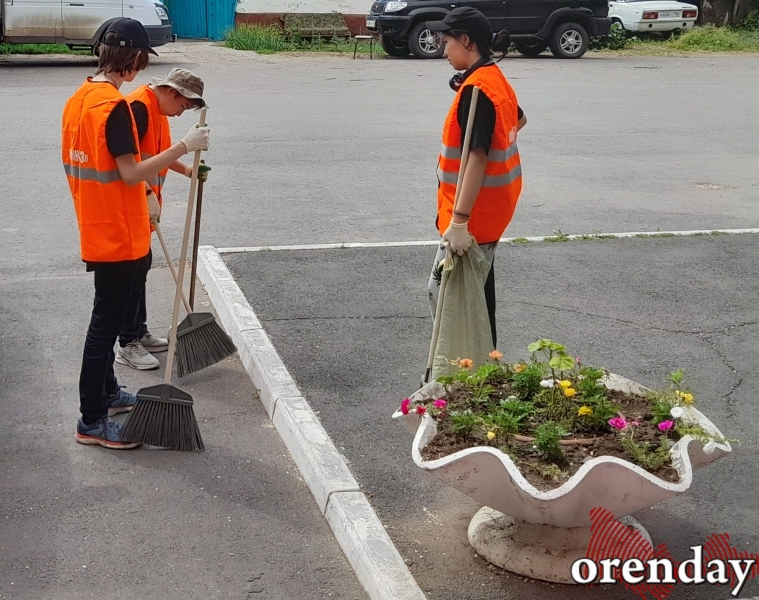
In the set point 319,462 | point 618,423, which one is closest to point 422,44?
point 319,462

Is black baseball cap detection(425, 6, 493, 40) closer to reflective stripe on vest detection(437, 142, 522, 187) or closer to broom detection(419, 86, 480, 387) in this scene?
broom detection(419, 86, 480, 387)

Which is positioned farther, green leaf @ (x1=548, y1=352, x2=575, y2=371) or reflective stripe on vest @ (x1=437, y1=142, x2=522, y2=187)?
reflective stripe on vest @ (x1=437, y1=142, x2=522, y2=187)

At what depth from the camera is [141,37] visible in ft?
15.4

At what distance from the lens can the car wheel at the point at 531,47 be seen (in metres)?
23.4

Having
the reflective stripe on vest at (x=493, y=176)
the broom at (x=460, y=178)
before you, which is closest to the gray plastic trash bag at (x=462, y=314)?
the broom at (x=460, y=178)

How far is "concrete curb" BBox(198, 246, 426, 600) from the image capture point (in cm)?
381

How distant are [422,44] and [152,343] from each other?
17.6 meters

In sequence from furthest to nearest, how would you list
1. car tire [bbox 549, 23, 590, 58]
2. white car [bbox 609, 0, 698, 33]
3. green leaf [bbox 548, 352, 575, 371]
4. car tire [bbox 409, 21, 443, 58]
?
white car [bbox 609, 0, 698, 33]
car tire [bbox 549, 23, 590, 58]
car tire [bbox 409, 21, 443, 58]
green leaf [bbox 548, 352, 575, 371]

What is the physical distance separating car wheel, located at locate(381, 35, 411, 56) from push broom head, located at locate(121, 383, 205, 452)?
18.8 meters

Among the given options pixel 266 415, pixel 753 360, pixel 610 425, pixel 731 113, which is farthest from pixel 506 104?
pixel 731 113

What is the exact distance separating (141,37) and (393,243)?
3950 millimetres

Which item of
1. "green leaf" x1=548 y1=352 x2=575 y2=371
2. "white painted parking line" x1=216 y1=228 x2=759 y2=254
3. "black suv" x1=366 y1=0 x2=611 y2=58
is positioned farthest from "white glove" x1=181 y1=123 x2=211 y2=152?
"black suv" x1=366 y1=0 x2=611 y2=58

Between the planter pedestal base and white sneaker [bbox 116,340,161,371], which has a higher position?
the planter pedestal base

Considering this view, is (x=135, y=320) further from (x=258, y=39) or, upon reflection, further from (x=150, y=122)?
(x=258, y=39)
